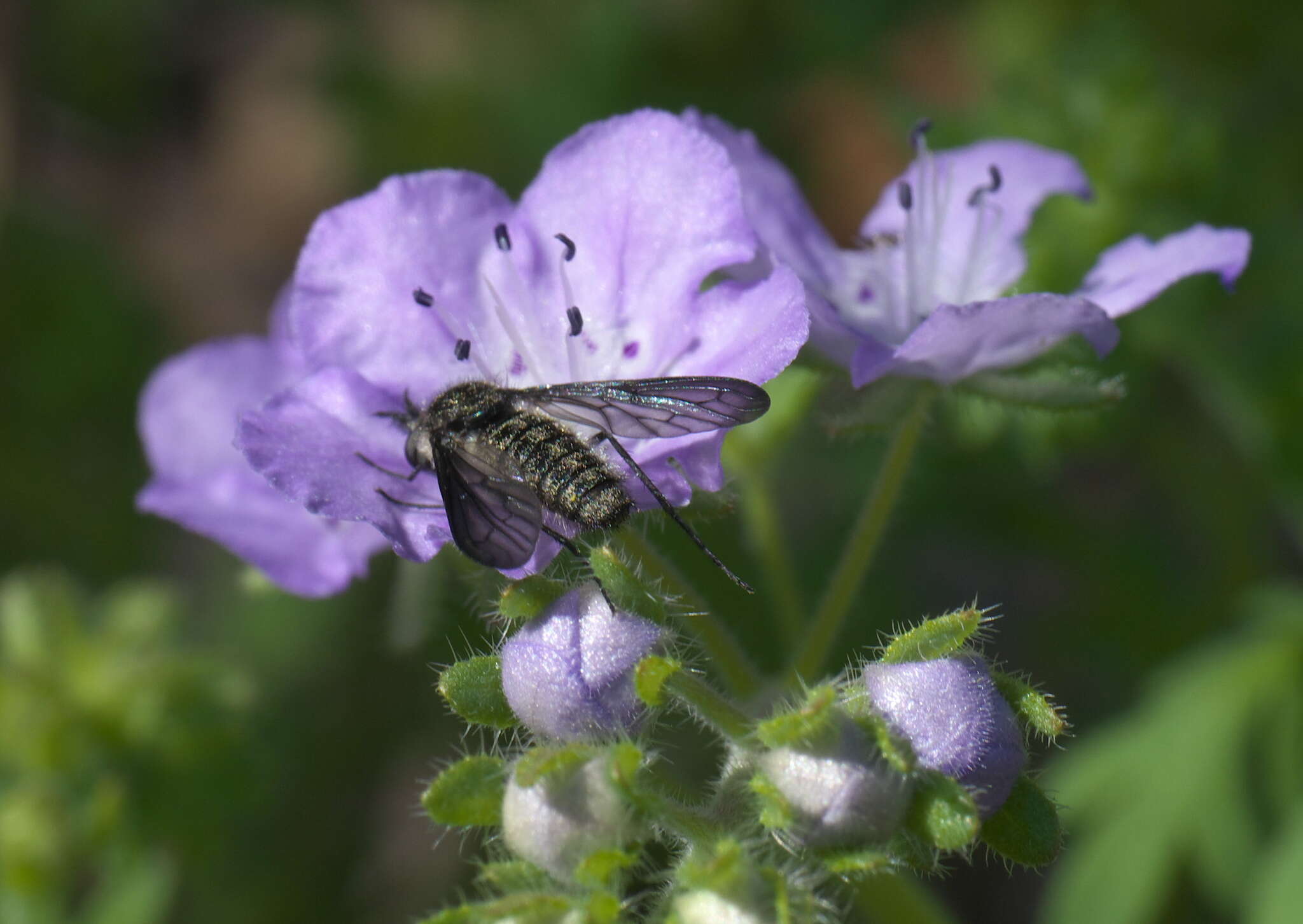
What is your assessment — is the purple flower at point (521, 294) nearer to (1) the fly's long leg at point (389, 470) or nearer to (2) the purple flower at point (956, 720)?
(1) the fly's long leg at point (389, 470)

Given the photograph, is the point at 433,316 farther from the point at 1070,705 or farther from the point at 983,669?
the point at 1070,705

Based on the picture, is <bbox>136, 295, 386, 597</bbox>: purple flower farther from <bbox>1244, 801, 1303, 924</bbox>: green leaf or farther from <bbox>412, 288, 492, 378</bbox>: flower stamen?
<bbox>1244, 801, 1303, 924</bbox>: green leaf

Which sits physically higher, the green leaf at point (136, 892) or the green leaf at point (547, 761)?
the green leaf at point (547, 761)

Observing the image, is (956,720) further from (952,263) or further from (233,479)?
(233,479)

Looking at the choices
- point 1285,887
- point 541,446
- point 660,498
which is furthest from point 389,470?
point 1285,887

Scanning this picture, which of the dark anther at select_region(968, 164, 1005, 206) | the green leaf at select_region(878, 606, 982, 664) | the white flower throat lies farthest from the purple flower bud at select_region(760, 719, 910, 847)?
the dark anther at select_region(968, 164, 1005, 206)

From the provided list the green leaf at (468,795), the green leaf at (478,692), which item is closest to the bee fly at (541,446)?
the green leaf at (478,692)
